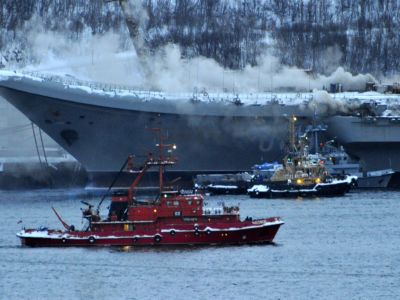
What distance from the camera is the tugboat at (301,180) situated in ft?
275

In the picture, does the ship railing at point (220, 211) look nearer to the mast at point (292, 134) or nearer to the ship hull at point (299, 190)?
the ship hull at point (299, 190)

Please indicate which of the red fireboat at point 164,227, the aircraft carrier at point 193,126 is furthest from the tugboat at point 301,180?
the red fireboat at point 164,227

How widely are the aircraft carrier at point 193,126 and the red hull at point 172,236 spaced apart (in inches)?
1336

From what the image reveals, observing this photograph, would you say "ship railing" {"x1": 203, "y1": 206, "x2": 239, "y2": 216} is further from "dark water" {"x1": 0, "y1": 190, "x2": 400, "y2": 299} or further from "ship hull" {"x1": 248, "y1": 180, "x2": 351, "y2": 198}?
"ship hull" {"x1": 248, "y1": 180, "x2": 351, "y2": 198}

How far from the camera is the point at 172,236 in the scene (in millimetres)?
55312

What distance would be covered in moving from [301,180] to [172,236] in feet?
98.5

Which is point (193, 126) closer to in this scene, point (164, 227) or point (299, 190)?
point (299, 190)

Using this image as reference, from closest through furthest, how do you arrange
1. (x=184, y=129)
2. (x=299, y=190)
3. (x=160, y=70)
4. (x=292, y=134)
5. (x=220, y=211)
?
1. (x=220, y=211)
2. (x=299, y=190)
3. (x=292, y=134)
4. (x=184, y=129)
5. (x=160, y=70)

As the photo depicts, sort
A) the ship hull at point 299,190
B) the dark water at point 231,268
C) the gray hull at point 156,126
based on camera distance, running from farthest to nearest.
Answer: the gray hull at point 156,126 → the ship hull at point 299,190 → the dark water at point 231,268

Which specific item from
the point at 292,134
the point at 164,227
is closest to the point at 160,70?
the point at 292,134

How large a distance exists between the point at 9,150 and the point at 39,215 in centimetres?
3412

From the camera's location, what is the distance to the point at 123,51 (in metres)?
110

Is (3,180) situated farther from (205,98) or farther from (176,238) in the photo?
(176,238)

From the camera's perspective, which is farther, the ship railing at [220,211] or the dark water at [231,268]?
the ship railing at [220,211]
